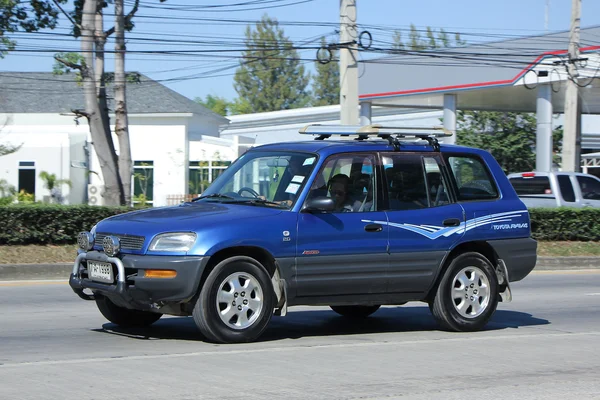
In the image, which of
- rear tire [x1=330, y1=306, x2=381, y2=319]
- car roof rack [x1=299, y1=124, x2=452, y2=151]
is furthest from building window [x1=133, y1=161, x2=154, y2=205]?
car roof rack [x1=299, y1=124, x2=452, y2=151]

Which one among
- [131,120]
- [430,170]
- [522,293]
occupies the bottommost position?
[522,293]

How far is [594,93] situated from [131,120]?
22.2 m

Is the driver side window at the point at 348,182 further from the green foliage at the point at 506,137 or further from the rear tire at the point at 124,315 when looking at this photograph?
the green foliage at the point at 506,137

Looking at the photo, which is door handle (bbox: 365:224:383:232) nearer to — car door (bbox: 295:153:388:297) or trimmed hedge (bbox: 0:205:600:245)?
car door (bbox: 295:153:388:297)

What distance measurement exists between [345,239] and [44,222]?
10700 mm

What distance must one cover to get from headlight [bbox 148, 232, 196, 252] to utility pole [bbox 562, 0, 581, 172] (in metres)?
20.5

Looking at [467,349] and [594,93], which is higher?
[594,93]

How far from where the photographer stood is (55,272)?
1672 centimetres

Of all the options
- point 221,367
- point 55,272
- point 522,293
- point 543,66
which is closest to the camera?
point 221,367

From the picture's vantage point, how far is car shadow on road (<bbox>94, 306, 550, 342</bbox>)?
9.47 m

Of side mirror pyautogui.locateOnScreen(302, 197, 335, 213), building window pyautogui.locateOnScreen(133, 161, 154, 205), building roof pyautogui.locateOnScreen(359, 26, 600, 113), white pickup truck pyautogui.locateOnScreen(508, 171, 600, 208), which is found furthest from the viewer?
building window pyautogui.locateOnScreen(133, 161, 154, 205)

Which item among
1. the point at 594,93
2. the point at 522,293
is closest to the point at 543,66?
the point at 594,93

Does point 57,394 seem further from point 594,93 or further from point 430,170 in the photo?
point 594,93

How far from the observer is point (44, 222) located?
60.1 feet
